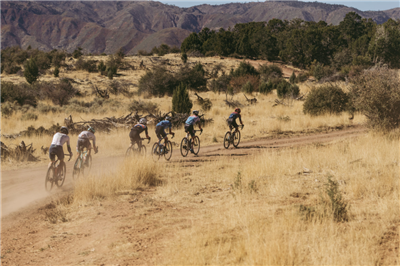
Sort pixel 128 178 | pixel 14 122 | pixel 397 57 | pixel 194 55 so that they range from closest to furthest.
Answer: pixel 128 178
pixel 14 122
pixel 397 57
pixel 194 55

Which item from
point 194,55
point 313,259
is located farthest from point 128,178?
point 194,55

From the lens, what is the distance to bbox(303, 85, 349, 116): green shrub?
24.2 m

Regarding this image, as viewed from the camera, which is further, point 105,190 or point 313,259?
point 105,190

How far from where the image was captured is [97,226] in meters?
7.29

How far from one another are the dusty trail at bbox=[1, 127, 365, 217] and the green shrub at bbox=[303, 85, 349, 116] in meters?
4.62

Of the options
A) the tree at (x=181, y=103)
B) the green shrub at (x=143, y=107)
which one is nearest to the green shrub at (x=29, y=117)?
the green shrub at (x=143, y=107)

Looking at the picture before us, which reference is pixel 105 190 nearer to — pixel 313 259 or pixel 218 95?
pixel 313 259

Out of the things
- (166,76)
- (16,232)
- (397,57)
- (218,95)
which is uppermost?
(397,57)

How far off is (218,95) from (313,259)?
110 ft

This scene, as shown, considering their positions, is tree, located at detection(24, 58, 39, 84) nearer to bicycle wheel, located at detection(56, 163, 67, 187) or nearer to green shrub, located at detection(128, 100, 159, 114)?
green shrub, located at detection(128, 100, 159, 114)

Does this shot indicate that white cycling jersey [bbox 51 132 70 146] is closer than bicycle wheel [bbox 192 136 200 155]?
Yes

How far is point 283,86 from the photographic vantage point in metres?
34.3

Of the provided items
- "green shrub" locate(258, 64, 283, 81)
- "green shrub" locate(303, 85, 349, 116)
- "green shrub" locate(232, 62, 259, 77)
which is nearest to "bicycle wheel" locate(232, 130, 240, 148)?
"green shrub" locate(303, 85, 349, 116)

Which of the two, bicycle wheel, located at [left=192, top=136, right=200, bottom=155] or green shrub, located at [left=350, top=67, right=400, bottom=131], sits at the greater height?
green shrub, located at [left=350, top=67, right=400, bottom=131]
